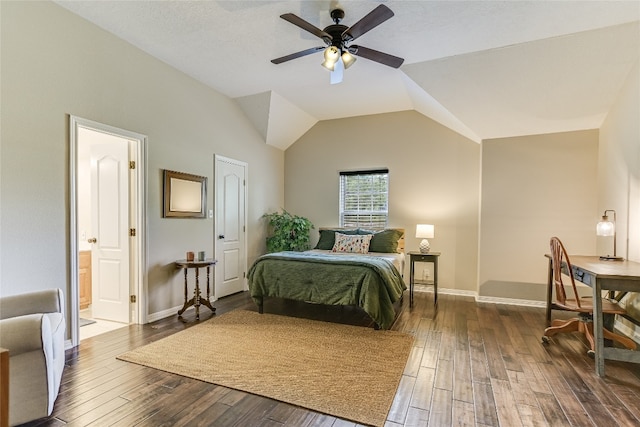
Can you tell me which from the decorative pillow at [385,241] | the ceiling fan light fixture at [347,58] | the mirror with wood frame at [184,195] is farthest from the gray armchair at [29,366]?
the decorative pillow at [385,241]

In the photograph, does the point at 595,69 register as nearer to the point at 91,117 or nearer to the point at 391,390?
the point at 391,390

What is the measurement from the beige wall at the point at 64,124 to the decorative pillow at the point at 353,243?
6.81 feet

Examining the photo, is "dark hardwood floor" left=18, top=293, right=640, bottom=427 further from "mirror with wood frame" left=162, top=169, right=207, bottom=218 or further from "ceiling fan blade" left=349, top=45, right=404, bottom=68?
"ceiling fan blade" left=349, top=45, right=404, bottom=68

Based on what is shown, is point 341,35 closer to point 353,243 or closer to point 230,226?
point 353,243

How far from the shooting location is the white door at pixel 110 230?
141 inches

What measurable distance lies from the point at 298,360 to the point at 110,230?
108 inches

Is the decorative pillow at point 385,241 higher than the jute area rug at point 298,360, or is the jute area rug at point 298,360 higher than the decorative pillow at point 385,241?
the decorative pillow at point 385,241

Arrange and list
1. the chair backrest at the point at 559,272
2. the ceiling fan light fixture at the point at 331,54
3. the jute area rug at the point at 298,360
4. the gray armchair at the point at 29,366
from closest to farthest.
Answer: the gray armchair at the point at 29,366, the jute area rug at the point at 298,360, the ceiling fan light fixture at the point at 331,54, the chair backrest at the point at 559,272

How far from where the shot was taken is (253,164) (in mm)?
5391

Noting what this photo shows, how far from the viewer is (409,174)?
5.35 m

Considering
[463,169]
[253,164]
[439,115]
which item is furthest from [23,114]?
[463,169]

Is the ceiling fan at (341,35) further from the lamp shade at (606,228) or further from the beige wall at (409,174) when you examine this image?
the lamp shade at (606,228)

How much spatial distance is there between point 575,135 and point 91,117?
19.2 feet

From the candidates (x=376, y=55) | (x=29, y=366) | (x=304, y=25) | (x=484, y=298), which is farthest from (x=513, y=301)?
(x=29, y=366)
